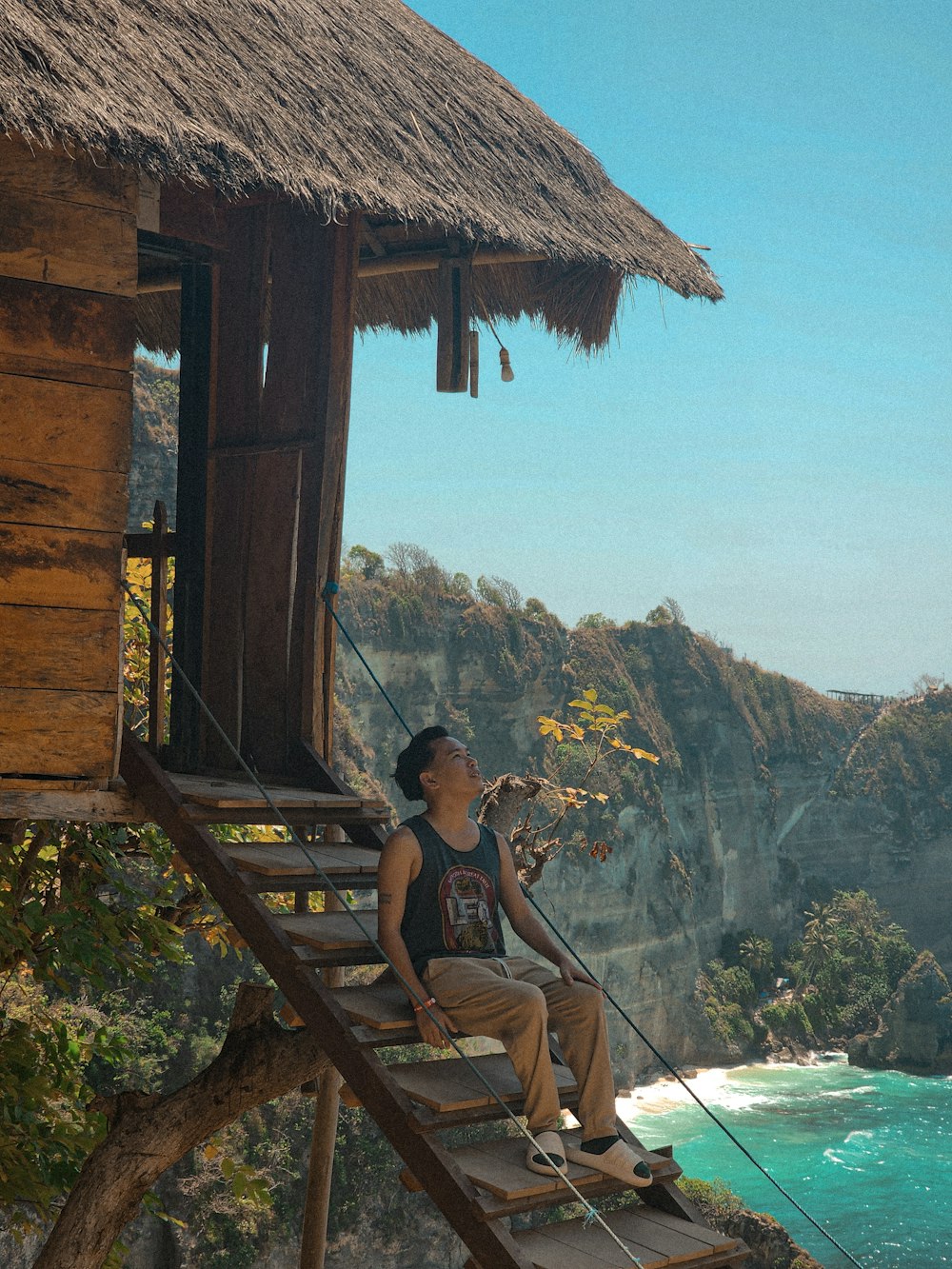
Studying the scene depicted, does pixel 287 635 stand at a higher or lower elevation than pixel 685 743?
higher

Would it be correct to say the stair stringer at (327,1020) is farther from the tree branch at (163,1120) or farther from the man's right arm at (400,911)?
the tree branch at (163,1120)

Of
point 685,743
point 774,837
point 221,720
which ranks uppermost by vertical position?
point 221,720

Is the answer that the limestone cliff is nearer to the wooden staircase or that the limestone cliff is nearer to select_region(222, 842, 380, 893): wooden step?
select_region(222, 842, 380, 893): wooden step

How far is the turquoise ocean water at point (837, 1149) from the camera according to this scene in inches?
1254

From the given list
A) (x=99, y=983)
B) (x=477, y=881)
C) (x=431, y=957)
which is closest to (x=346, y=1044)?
(x=431, y=957)

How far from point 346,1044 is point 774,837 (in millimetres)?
43088

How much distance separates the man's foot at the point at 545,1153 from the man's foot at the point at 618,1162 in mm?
66

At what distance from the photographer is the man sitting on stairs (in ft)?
11.7

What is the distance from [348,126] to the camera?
5.07 meters

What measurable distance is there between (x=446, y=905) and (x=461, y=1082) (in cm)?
52

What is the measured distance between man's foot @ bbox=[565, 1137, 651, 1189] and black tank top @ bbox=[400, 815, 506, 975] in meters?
0.66

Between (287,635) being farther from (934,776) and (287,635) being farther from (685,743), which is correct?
(934,776)

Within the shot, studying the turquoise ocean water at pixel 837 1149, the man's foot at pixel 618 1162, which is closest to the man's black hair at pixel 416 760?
the man's foot at pixel 618 1162

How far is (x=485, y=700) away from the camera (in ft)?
122
